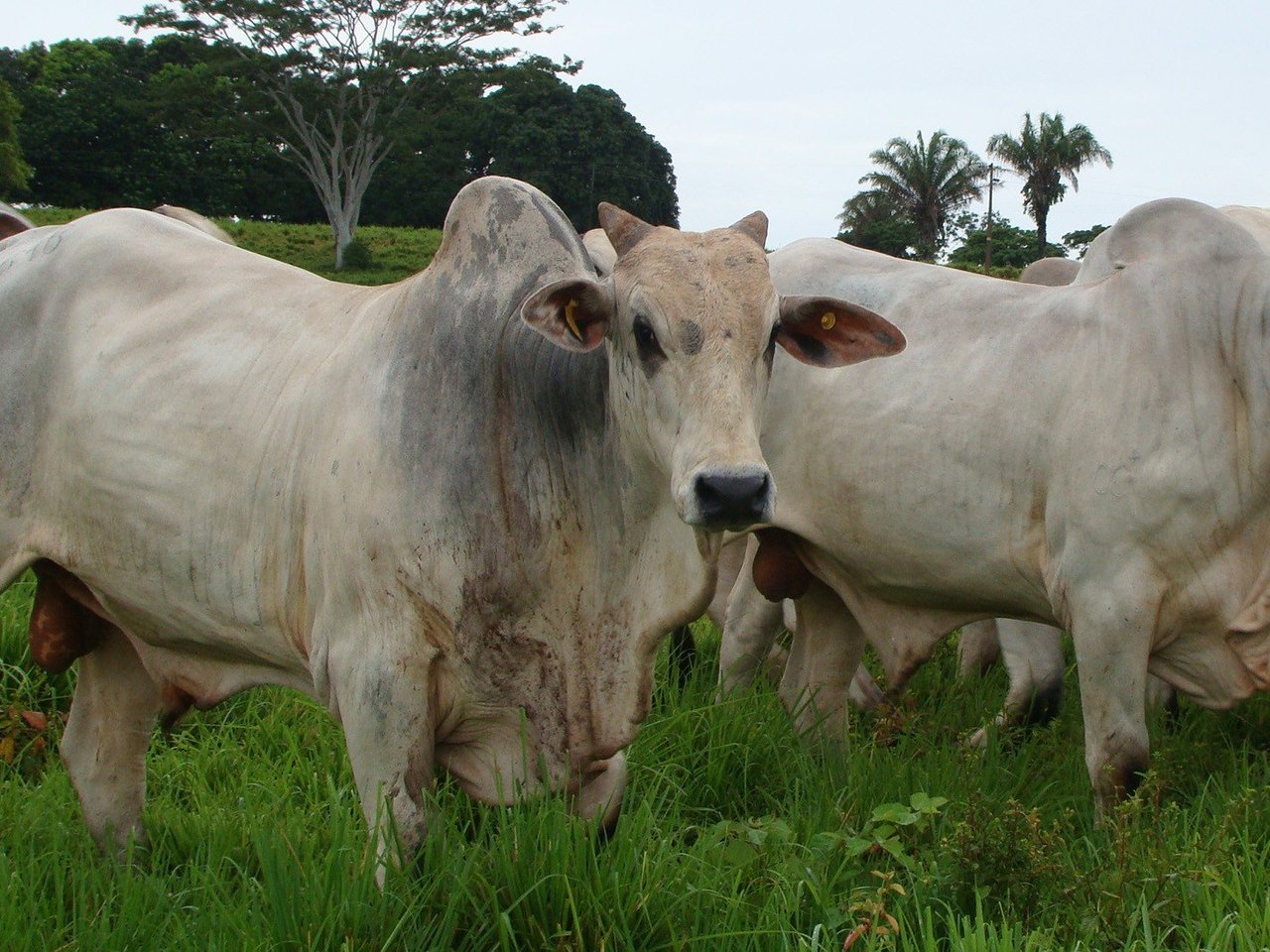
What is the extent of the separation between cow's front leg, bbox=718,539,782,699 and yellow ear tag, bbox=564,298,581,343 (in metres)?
2.35

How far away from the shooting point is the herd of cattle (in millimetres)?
2561

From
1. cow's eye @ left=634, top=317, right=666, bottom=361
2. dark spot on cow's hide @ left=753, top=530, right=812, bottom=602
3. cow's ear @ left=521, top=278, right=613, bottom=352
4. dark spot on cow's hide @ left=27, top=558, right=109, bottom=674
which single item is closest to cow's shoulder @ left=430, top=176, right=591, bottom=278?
cow's ear @ left=521, top=278, right=613, bottom=352

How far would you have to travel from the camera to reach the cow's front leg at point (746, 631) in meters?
4.80

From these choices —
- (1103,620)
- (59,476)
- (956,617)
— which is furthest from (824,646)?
(59,476)

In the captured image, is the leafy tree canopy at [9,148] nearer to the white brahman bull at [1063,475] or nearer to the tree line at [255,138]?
the tree line at [255,138]

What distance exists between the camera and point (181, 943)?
245cm

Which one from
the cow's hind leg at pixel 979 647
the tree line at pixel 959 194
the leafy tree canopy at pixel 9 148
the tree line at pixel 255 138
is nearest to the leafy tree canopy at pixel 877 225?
the tree line at pixel 959 194

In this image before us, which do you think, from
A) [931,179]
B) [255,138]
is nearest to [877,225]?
[931,179]

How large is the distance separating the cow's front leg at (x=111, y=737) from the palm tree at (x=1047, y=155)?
142ft

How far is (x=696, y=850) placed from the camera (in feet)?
9.59

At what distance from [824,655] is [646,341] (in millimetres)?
2264

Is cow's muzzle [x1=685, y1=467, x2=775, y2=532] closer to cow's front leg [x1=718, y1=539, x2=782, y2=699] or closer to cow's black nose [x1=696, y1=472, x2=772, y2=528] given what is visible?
cow's black nose [x1=696, y1=472, x2=772, y2=528]

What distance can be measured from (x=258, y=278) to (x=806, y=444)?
5.73 feet

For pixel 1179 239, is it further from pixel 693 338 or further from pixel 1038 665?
pixel 693 338
